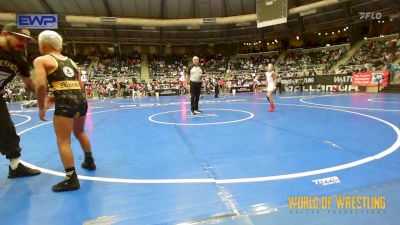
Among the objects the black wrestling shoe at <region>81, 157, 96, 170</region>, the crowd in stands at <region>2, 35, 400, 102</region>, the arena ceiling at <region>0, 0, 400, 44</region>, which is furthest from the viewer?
the arena ceiling at <region>0, 0, 400, 44</region>

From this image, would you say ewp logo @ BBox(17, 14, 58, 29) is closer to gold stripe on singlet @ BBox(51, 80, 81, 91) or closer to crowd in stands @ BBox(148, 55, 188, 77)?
crowd in stands @ BBox(148, 55, 188, 77)

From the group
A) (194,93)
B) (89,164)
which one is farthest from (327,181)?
(194,93)

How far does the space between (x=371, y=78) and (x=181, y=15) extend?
1958cm

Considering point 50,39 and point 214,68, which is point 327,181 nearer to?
point 50,39

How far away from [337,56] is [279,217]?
102ft

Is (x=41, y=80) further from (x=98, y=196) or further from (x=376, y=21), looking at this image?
(x=376, y=21)

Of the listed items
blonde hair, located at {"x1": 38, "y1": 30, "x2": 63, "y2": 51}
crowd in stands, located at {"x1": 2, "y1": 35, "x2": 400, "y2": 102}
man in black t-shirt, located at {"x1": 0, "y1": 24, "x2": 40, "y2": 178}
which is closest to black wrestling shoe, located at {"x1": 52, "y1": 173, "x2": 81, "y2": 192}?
man in black t-shirt, located at {"x1": 0, "y1": 24, "x2": 40, "y2": 178}

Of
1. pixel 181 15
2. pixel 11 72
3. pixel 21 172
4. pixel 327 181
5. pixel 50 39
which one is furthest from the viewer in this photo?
pixel 181 15

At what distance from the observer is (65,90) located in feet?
10.3

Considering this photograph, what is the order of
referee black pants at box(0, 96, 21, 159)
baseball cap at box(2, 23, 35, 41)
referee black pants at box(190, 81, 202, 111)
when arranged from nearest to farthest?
baseball cap at box(2, 23, 35, 41)
referee black pants at box(0, 96, 21, 159)
referee black pants at box(190, 81, 202, 111)

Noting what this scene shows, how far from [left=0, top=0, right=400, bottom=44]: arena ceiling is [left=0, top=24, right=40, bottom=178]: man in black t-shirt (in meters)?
26.5

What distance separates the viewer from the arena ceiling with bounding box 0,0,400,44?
2673cm

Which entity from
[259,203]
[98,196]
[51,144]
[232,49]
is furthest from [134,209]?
[232,49]

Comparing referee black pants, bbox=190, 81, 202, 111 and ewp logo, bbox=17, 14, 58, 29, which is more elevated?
ewp logo, bbox=17, 14, 58, 29
